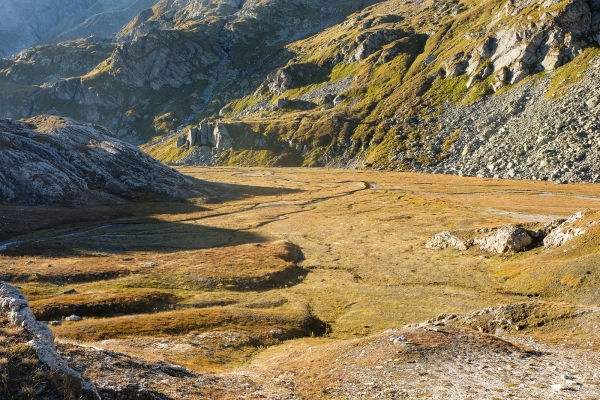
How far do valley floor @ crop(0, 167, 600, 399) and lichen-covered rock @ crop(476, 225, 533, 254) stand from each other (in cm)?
176

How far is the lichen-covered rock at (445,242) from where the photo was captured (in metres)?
68.7

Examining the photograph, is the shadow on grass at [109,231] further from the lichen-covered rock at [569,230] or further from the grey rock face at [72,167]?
the lichen-covered rock at [569,230]

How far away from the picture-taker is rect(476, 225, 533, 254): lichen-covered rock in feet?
197

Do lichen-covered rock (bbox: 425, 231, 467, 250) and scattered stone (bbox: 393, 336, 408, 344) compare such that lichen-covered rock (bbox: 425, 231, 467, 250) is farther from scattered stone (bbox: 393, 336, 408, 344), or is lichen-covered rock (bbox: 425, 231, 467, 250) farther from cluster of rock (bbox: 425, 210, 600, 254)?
scattered stone (bbox: 393, 336, 408, 344)

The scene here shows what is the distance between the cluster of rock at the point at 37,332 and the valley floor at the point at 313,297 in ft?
7.46

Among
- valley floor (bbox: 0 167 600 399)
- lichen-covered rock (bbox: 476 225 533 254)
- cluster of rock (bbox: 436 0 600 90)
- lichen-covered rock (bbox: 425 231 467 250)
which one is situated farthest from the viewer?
cluster of rock (bbox: 436 0 600 90)

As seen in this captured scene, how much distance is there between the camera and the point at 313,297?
5125 cm

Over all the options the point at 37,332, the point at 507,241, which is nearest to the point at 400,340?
the point at 37,332

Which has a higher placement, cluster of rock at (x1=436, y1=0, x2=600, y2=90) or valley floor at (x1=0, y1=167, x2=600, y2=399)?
cluster of rock at (x1=436, y1=0, x2=600, y2=90)

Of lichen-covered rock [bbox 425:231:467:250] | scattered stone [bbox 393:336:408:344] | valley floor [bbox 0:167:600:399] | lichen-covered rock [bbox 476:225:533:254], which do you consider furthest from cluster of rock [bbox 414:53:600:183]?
scattered stone [bbox 393:336:408:344]

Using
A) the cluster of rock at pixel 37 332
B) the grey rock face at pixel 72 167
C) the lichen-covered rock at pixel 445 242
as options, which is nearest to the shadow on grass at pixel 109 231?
the grey rock face at pixel 72 167

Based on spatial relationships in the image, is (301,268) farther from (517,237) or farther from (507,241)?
(517,237)

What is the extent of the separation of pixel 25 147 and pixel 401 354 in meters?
136

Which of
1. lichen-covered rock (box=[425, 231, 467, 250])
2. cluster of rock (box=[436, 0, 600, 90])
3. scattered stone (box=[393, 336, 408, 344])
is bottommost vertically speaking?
lichen-covered rock (box=[425, 231, 467, 250])
